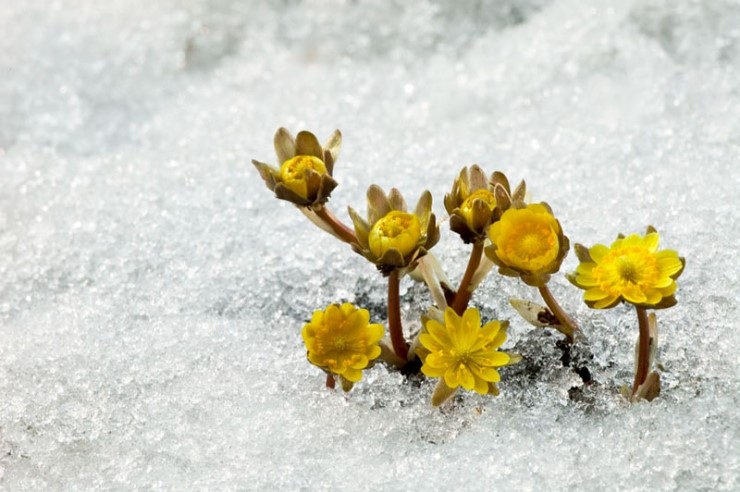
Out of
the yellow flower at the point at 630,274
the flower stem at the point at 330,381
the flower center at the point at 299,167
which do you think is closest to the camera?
the yellow flower at the point at 630,274

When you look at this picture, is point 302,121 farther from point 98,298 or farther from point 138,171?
point 98,298

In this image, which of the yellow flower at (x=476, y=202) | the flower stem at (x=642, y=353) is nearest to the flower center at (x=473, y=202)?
the yellow flower at (x=476, y=202)

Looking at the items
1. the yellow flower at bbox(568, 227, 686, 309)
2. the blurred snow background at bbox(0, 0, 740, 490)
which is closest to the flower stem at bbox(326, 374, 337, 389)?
the blurred snow background at bbox(0, 0, 740, 490)

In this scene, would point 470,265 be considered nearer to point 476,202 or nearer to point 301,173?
point 476,202

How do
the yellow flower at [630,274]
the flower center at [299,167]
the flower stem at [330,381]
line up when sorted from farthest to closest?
the flower stem at [330,381], the flower center at [299,167], the yellow flower at [630,274]

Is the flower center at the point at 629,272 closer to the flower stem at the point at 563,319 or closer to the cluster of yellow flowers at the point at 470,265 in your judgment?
the cluster of yellow flowers at the point at 470,265

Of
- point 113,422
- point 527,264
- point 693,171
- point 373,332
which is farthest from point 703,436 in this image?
point 113,422
